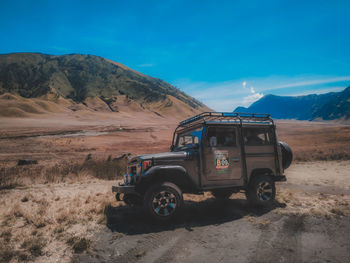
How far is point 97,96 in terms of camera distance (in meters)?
116

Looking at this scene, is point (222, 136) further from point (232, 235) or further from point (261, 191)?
point (232, 235)

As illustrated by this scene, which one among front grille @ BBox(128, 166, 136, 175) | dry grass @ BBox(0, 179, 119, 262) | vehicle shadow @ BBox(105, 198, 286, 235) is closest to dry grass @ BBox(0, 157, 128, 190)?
dry grass @ BBox(0, 179, 119, 262)

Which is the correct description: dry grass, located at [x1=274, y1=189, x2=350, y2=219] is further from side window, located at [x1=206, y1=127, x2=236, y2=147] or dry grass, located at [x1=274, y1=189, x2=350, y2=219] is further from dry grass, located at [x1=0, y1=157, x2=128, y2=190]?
dry grass, located at [x1=0, y1=157, x2=128, y2=190]

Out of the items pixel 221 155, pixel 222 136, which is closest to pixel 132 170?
pixel 221 155

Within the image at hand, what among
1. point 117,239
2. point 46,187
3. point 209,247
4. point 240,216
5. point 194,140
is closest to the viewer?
point 209,247

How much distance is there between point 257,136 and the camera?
6.79 metres

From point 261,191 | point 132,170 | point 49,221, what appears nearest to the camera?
point 49,221

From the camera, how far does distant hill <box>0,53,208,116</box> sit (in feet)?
349

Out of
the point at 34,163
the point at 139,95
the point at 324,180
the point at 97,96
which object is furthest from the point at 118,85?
the point at 324,180

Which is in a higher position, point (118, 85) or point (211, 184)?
point (118, 85)

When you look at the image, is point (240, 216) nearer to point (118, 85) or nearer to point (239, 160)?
point (239, 160)

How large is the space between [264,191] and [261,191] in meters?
0.11

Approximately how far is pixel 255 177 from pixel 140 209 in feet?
11.9

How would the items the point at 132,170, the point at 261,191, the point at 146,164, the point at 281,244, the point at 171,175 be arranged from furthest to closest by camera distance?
1. the point at 261,191
2. the point at 132,170
3. the point at 171,175
4. the point at 146,164
5. the point at 281,244
